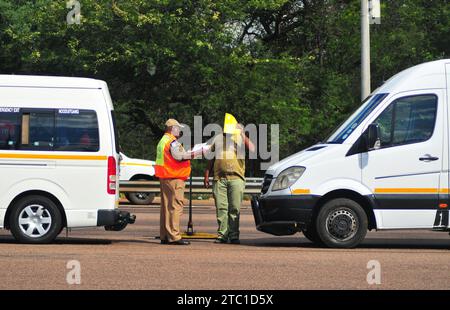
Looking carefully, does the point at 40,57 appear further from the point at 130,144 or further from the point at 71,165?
the point at 71,165

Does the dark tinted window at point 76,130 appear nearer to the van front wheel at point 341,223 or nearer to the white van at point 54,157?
the white van at point 54,157

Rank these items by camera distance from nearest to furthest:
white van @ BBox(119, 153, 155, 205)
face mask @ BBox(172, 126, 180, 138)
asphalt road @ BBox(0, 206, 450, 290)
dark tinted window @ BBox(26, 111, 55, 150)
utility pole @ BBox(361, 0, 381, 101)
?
1. asphalt road @ BBox(0, 206, 450, 290)
2. dark tinted window @ BBox(26, 111, 55, 150)
3. face mask @ BBox(172, 126, 180, 138)
4. utility pole @ BBox(361, 0, 381, 101)
5. white van @ BBox(119, 153, 155, 205)

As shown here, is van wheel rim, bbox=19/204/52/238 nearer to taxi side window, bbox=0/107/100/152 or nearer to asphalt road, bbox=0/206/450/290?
asphalt road, bbox=0/206/450/290

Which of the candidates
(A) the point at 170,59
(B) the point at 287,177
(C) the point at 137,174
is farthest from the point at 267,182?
(A) the point at 170,59

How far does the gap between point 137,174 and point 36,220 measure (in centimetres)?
1446

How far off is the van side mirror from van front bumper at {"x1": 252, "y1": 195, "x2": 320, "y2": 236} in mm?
963

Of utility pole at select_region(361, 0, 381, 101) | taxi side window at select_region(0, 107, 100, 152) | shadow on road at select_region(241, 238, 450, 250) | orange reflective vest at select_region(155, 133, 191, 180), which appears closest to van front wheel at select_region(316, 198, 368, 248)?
shadow on road at select_region(241, 238, 450, 250)

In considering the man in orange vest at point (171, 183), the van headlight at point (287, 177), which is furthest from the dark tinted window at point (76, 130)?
the van headlight at point (287, 177)

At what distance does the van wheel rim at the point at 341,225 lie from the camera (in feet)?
46.3

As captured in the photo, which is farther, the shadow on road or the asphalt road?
the shadow on road

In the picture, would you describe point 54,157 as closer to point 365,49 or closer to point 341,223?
point 341,223

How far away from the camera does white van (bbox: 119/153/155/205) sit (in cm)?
2848

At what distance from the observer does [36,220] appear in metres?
14.4
